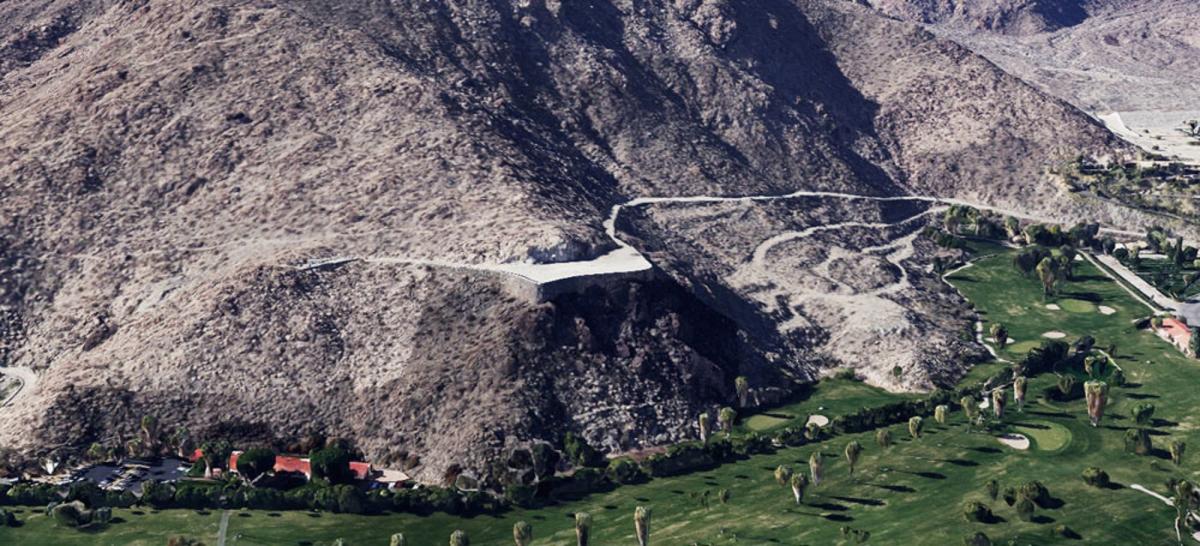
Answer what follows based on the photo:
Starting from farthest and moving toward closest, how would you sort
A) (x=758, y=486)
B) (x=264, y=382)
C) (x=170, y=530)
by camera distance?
(x=264, y=382) → (x=758, y=486) → (x=170, y=530)

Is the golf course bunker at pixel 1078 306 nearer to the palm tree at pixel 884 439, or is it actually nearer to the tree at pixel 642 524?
the palm tree at pixel 884 439

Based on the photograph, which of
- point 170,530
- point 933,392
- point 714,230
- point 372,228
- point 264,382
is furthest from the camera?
point 714,230

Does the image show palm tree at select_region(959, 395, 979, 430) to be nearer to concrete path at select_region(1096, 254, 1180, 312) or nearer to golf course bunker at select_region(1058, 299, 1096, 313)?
golf course bunker at select_region(1058, 299, 1096, 313)

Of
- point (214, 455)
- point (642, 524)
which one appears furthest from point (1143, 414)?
point (214, 455)

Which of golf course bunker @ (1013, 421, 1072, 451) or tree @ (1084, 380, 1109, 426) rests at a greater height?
tree @ (1084, 380, 1109, 426)

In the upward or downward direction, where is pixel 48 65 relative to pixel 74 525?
upward

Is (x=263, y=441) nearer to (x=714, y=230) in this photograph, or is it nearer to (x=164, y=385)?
(x=164, y=385)

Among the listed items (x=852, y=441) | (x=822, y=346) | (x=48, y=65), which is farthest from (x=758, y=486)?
(x=48, y=65)

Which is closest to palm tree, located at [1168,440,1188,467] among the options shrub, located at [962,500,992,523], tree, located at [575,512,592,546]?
shrub, located at [962,500,992,523]
